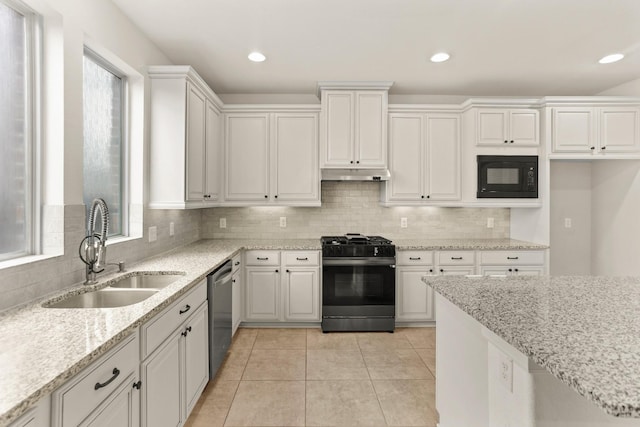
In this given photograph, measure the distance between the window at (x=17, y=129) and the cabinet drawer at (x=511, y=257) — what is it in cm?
376

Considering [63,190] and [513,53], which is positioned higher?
[513,53]

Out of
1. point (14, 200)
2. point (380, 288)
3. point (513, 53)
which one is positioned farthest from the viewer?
point (380, 288)

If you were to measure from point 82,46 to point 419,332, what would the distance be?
3.61 m

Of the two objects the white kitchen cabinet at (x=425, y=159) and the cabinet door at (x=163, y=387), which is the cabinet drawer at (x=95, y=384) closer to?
the cabinet door at (x=163, y=387)

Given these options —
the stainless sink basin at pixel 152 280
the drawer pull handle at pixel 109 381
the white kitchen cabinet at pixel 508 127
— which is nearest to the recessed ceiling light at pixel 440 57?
the white kitchen cabinet at pixel 508 127

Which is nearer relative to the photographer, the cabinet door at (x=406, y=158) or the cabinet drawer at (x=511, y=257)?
the cabinet drawer at (x=511, y=257)

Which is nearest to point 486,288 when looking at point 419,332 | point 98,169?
point 419,332

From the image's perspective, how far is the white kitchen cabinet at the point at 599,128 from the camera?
12.0 ft

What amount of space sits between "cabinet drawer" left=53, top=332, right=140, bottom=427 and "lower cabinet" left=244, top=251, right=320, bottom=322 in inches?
85.1

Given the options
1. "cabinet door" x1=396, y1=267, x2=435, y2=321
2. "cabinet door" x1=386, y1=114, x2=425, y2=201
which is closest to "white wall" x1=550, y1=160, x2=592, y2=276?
"cabinet door" x1=386, y1=114, x2=425, y2=201

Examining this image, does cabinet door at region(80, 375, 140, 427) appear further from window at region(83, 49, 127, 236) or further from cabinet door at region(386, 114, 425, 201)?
cabinet door at region(386, 114, 425, 201)

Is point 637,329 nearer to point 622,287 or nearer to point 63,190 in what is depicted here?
point 622,287

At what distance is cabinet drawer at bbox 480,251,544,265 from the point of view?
3.68 m

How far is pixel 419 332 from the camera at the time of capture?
141 inches
